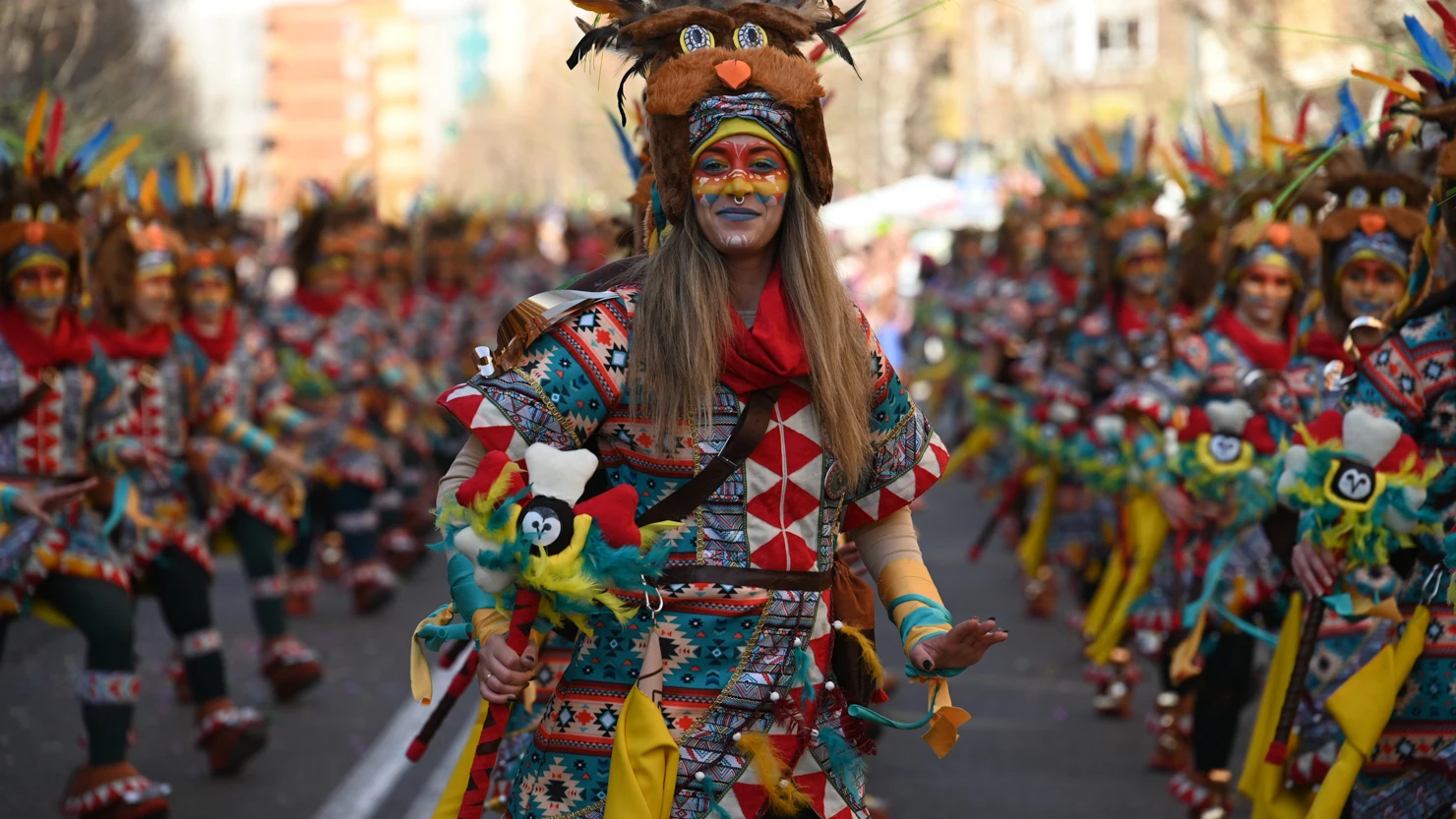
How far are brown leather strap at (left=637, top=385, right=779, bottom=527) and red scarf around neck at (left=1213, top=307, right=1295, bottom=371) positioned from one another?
4.20m

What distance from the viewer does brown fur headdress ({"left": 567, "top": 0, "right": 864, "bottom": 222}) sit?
3.80 m

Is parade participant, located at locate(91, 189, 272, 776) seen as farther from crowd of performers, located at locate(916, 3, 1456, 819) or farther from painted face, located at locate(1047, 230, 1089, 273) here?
painted face, located at locate(1047, 230, 1089, 273)

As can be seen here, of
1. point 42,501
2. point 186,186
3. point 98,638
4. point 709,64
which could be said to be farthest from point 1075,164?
point 709,64

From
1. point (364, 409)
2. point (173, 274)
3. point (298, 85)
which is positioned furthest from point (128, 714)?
point (298, 85)

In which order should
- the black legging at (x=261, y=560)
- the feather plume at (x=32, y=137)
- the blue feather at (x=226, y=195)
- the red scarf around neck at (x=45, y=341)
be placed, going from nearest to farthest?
the red scarf around neck at (x=45, y=341) < the feather plume at (x=32, y=137) < the black legging at (x=261, y=560) < the blue feather at (x=226, y=195)

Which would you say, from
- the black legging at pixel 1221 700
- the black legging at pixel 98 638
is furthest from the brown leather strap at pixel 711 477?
the black legging at pixel 1221 700

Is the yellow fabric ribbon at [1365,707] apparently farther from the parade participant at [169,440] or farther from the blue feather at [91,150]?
the blue feather at [91,150]

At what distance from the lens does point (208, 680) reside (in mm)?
7629

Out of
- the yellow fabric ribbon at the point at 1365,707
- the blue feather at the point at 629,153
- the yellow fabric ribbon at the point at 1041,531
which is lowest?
the yellow fabric ribbon at the point at 1041,531

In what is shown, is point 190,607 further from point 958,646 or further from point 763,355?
point 958,646

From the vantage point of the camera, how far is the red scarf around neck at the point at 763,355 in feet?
12.2

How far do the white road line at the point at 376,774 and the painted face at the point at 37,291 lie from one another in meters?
1.89

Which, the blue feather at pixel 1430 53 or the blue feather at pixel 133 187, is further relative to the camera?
the blue feather at pixel 133 187

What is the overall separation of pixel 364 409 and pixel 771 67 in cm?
931
